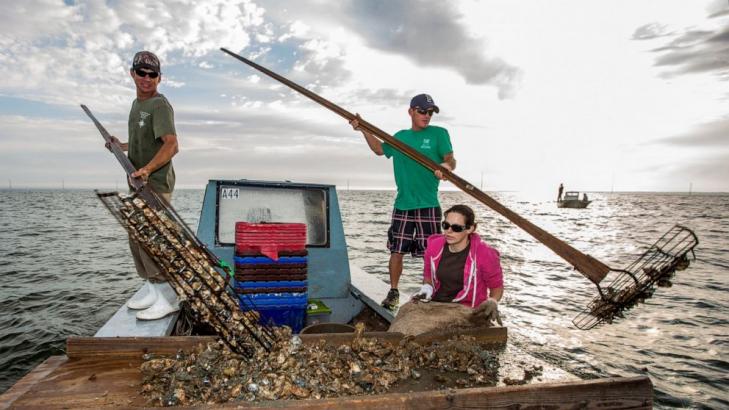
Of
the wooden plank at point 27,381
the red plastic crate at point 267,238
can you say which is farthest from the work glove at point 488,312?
the wooden plank at point 27,381

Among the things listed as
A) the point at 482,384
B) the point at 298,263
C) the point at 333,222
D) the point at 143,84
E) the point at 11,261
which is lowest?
the point at 11,261

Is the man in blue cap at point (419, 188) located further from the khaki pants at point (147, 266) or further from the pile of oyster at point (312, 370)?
the khaki pants at point (147, 266)

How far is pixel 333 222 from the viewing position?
622 cm

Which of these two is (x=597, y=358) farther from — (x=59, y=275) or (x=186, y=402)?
(x=59, y=275)

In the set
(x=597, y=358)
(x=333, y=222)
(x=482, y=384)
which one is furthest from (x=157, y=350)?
(x=597, y=358)

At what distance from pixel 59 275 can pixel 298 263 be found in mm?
13265

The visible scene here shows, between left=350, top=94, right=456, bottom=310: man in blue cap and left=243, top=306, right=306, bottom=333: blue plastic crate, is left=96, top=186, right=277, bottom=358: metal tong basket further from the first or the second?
left=350, top=94, right=456, bottom=310: man in blue cap

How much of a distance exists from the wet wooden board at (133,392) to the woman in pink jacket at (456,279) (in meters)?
1.48

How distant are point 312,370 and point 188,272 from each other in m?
1.19

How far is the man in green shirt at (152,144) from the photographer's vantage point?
13.3 feet

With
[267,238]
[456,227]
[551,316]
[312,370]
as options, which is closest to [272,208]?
[267,238]

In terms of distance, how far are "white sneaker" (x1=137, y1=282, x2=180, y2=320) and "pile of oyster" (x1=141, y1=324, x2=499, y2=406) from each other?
6.03 feet

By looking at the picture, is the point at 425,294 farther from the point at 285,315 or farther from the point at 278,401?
the point at 278,401

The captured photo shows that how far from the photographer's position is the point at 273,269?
4.75m
